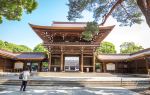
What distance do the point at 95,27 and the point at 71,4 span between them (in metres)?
2.34

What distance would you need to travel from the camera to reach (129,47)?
59.8m

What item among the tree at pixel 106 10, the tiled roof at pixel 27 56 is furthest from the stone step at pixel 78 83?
the tiled roof at pixel 27 56

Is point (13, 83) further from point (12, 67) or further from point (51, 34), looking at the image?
point (12, 67)

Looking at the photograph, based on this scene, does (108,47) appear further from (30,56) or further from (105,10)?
(105,10)

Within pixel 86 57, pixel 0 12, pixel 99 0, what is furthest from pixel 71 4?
pixel 86 57

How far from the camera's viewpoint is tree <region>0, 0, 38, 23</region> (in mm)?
10133

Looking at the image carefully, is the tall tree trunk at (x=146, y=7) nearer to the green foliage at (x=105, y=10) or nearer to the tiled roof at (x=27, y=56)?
the green foliage at (x=105, y=10)

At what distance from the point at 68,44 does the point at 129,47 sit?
118 feet

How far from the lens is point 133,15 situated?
15.0 meters

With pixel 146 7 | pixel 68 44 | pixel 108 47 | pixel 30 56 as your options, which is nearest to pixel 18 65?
pixel 30 56

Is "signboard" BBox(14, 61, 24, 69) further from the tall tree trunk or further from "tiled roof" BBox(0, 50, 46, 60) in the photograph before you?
the tall tree trunk

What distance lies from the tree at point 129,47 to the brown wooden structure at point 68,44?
29.9 metres

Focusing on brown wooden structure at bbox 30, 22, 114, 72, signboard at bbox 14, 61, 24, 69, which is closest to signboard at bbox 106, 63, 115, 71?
brown wooden structure at bbox 30, 22, 114, 72

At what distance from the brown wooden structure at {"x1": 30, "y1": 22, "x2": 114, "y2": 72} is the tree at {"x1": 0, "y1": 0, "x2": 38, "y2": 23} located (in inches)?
628
